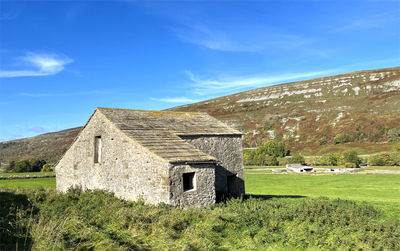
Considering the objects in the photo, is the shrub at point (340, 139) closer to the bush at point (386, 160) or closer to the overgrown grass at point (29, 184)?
the bush at point (386, 160)

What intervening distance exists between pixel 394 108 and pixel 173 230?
91.6m

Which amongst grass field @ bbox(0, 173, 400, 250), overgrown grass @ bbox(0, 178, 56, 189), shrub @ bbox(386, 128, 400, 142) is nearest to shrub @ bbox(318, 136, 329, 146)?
shrub @ bbox(386, 128, 400, 142)

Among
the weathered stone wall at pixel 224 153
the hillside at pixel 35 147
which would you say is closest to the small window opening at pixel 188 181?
the weathered stone wall at pixel 224 153

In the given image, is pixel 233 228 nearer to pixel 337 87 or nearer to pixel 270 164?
pixel 270 164

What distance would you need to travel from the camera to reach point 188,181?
14656 mm

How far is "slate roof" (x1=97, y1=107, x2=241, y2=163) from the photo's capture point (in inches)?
577

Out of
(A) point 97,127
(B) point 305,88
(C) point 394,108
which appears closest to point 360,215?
(A) point 97,127

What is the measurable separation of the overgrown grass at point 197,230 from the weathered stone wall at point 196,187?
1044 millimetres

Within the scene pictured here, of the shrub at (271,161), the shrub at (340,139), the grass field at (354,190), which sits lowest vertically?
the grass field at (354,190)

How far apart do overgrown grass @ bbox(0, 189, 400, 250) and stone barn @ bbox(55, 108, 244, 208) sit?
5.49 feet

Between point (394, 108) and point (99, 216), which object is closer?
point (99, 216)

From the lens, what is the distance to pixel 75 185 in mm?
19594

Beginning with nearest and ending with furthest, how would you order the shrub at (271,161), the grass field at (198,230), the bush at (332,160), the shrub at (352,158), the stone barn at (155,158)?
the grass field at (198,230), the stone barn at (155,158), the shrub at (352,158), the bush at (332,160), the shrub at (271,161)

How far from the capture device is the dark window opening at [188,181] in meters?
14.4
